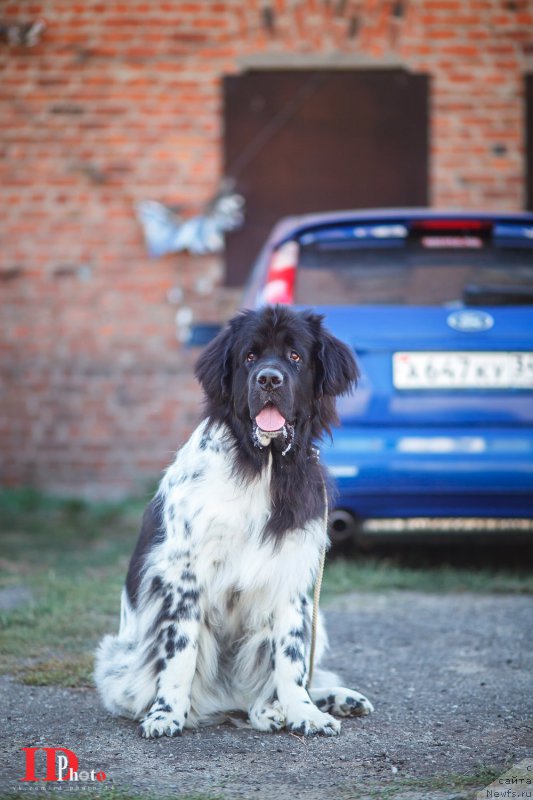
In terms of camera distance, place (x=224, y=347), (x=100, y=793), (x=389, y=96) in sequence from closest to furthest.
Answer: (x=100, y=793)
(x=224, y=347)
(x=389, y=96)

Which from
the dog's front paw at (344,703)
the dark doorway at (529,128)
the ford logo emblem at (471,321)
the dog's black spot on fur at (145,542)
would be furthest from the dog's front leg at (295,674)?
the dark doorway at (529,128)

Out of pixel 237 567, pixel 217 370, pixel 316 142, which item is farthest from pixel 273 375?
pixel 316 142

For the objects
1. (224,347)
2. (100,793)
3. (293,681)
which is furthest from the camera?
(224,347)

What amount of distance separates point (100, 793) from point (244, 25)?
304 inches

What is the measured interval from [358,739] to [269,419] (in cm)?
108

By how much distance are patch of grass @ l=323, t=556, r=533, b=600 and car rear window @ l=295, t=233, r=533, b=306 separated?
1.50 meters

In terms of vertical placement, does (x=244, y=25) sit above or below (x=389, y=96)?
above

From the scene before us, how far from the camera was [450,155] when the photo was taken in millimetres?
9320

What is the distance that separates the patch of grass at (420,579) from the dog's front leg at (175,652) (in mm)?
2179

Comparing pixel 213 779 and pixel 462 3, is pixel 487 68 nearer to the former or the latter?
pixel 462 3

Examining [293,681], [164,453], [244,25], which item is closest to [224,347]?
[293,681]

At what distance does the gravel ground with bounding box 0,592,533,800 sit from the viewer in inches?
116
